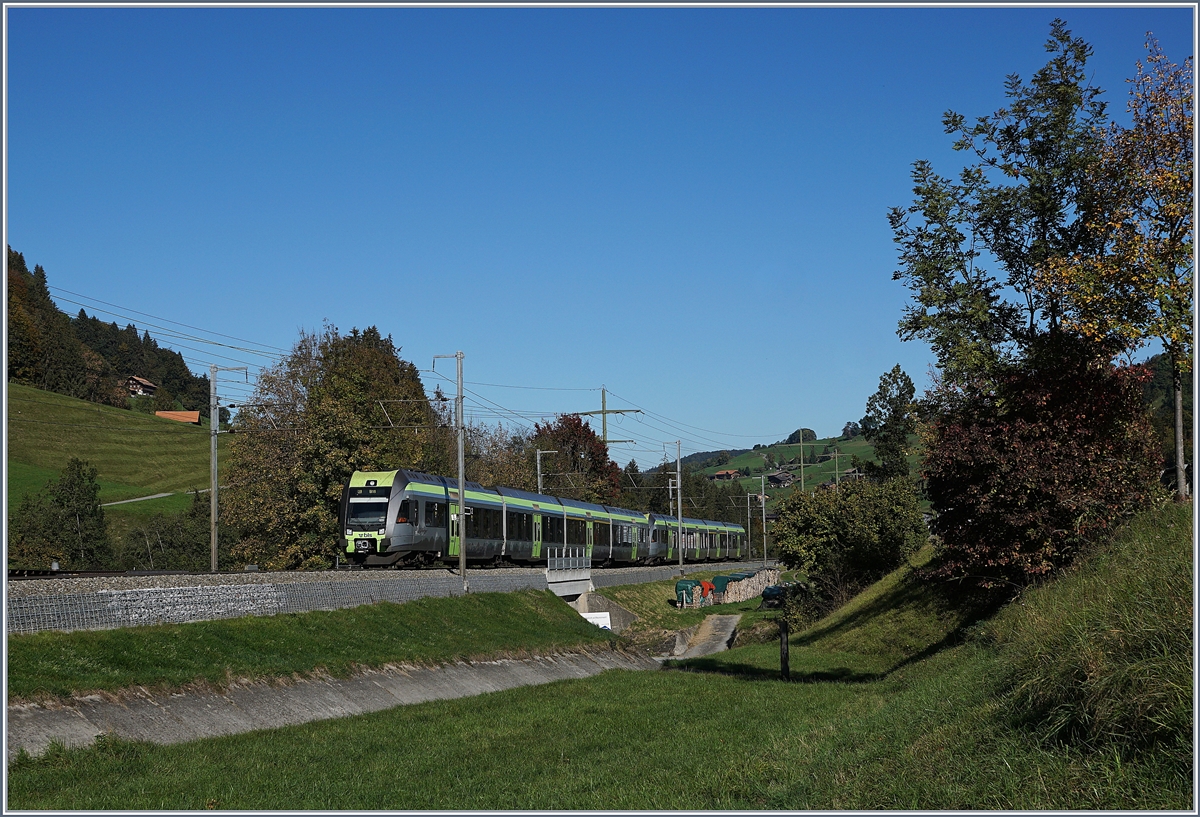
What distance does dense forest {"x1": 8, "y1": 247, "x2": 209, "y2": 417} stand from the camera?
10600 cm

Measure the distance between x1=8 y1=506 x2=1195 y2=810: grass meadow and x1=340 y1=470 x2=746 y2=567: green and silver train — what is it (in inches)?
655

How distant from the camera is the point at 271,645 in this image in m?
20.4

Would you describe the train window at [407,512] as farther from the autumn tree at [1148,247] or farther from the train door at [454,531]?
the autumn tree at [1148,247]

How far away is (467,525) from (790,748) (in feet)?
99.4

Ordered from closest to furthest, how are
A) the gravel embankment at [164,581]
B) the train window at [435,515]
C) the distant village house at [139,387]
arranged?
the gravel embankment at [164,581]
the train window at [435,515]
the distant village house at [139,387]

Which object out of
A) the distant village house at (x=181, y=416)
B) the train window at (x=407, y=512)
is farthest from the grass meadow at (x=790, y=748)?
the distant village house at (x=181, y=416)

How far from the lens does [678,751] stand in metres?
14.1

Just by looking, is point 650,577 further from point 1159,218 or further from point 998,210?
point 1159,218

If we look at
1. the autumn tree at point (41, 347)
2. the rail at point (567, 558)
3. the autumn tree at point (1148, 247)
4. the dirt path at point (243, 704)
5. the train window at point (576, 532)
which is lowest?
the dirt path at point (243, 704)

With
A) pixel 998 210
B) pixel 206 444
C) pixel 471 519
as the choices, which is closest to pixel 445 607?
pixel 471 519

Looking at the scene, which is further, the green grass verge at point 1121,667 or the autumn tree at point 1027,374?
the autumn tree at point 1027,374

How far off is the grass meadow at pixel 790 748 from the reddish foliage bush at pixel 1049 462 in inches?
68.5

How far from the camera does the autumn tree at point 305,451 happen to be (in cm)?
4797

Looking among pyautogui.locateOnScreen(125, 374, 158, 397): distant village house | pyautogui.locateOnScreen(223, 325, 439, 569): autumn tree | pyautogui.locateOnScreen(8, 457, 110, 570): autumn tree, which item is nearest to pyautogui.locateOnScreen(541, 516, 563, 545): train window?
pyautogui.locateOnScreen(223, 325, 439, 569): autumn tree
